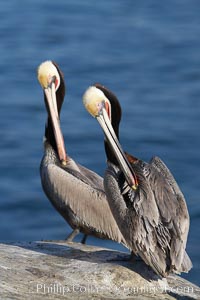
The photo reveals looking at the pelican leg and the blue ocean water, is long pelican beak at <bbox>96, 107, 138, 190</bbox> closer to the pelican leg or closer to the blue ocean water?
the pelican leg

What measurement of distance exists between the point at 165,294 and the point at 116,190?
1076 millimetres

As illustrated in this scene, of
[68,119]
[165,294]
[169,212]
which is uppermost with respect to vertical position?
[68,119]

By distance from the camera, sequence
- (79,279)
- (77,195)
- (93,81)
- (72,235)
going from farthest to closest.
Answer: (93,81) < (77,195) < (72,235) < (79,279)

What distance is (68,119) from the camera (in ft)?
62.1

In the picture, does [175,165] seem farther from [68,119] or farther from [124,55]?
[124,55]

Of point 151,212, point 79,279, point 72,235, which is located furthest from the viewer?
point 72,235

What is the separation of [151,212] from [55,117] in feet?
10.4

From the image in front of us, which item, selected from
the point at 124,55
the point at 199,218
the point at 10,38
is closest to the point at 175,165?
the point at 199,218

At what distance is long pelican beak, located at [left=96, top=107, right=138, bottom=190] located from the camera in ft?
34.7

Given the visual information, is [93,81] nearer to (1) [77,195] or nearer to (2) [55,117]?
(2) [55,117]

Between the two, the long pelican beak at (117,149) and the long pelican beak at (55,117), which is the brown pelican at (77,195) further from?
the long pelican beak at (117,149)

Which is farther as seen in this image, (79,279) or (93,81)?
(93,81)

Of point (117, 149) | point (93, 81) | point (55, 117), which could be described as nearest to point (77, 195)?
point (55, 117)

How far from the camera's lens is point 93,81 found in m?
20.2
